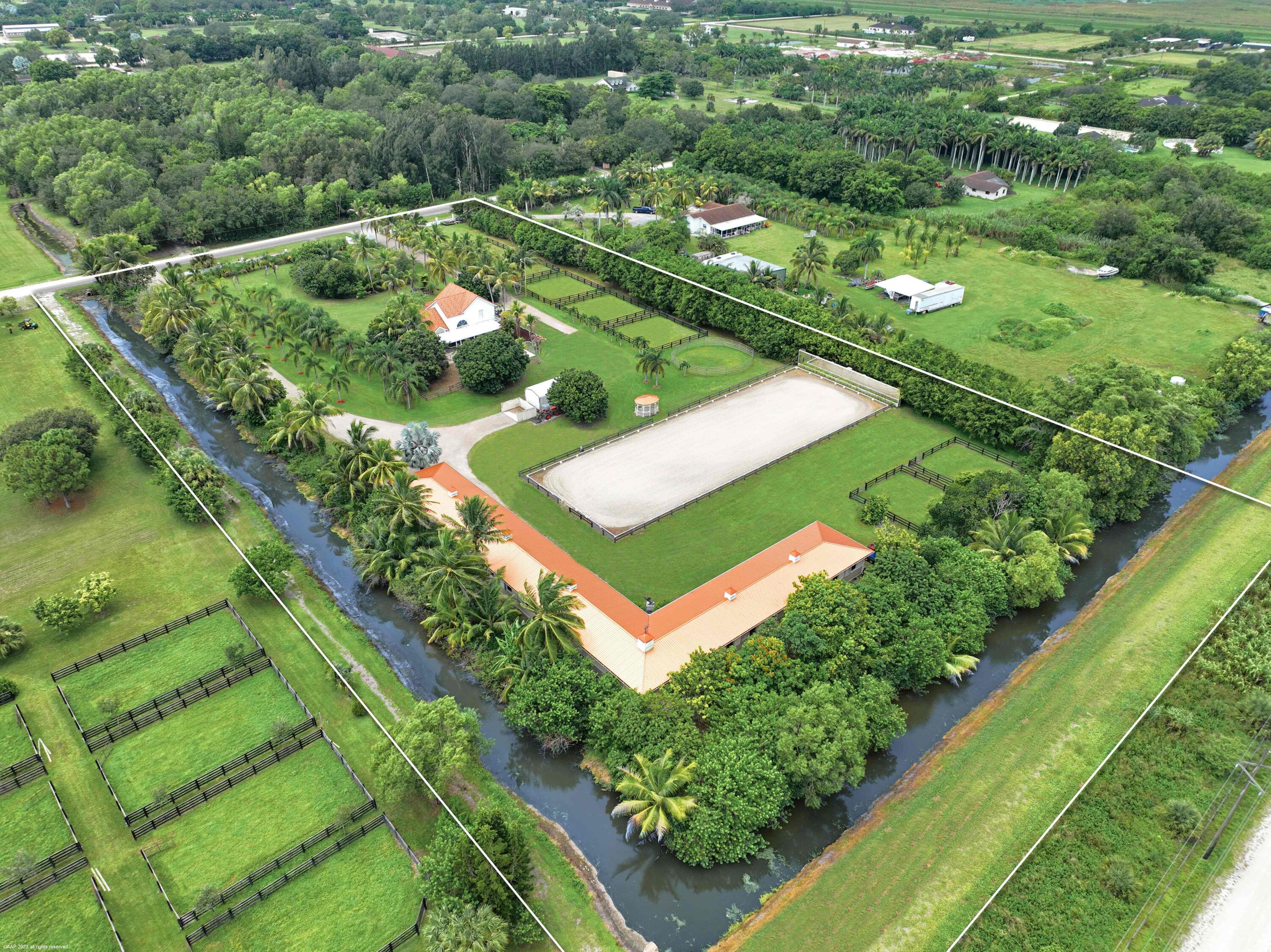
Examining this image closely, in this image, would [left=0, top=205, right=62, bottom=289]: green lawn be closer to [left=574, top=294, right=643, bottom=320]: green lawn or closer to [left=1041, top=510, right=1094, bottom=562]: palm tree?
[left=574, top=294, right=643, bottom=320]: green lawn

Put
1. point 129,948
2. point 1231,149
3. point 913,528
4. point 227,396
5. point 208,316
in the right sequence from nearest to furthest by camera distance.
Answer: point 129,948, point 913,528, point 227,396, point 208,316, point 1231,149

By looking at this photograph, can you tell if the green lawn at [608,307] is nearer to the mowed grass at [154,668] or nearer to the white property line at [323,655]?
the white property line at [323,655]

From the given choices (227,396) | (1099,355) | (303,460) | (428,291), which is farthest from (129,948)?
(1099,355)

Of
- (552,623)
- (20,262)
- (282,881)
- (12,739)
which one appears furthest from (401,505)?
(20,262)

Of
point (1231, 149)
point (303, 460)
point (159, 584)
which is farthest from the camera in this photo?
point (1231, 149)

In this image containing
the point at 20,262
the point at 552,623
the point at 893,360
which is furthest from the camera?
the point at 20,262

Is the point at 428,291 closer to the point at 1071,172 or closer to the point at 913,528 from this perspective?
the point at 913,528

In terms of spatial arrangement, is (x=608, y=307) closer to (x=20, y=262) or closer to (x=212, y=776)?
(x=212, y=776)
